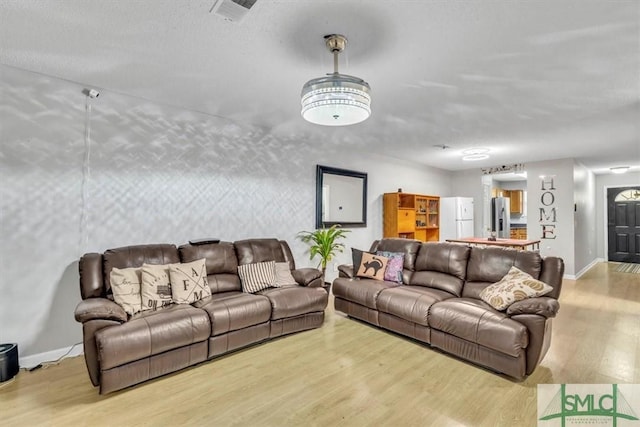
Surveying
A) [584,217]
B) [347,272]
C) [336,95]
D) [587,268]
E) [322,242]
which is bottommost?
[587,268]

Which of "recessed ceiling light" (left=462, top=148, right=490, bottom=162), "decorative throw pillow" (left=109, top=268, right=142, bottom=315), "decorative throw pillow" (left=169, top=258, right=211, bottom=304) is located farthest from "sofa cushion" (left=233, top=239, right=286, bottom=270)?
"recessed ceiling light" (left=462, top=148, right=490, bottom=162)

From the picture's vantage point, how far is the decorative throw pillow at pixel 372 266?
3990 mm

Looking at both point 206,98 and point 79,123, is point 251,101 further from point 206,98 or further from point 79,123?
point 79,123

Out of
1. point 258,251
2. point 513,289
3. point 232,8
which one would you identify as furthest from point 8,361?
point 513,289

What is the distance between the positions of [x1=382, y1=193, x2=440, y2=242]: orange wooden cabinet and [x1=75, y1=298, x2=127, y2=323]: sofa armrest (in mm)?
4740

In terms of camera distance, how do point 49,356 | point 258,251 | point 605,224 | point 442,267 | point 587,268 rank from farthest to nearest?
point 605,224, point 587,268, point 258,251, point 442,267, point 49,356

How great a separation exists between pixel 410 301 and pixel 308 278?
3.86 ft

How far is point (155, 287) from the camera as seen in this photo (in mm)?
2861

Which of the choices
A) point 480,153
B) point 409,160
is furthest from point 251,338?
point 409,160

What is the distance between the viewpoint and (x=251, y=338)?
304 cm

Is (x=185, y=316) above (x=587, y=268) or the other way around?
above

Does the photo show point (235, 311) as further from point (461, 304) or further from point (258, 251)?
point (461, 304)

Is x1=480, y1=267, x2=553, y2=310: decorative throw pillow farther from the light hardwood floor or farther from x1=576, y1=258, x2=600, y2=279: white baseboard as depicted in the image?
x1=576, y1=258, x2=600, y2=279: white baseboard

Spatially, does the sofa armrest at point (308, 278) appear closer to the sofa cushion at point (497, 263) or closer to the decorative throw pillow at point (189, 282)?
the decorative throw pillow at point (189, 282)
